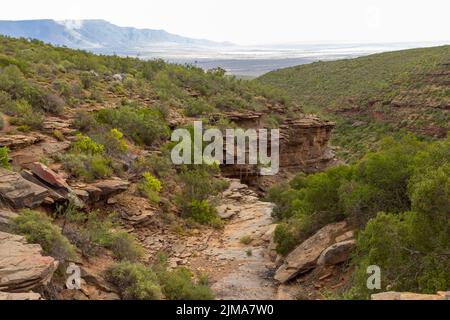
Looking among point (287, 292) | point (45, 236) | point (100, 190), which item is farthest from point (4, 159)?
point (287, 292)

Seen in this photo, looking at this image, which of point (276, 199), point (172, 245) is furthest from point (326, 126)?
point (172, 245)

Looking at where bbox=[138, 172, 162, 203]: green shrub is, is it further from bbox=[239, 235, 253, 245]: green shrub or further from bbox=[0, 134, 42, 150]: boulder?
bbox=[0, 134, 42, 150]: boulder

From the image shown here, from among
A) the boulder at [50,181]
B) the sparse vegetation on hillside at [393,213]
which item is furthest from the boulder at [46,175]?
the sparse vegetation on hillside at [393,213]

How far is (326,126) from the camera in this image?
105 feet

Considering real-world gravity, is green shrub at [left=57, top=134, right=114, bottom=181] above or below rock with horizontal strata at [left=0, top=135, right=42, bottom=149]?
below

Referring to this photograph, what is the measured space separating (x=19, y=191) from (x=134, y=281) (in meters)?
3.56

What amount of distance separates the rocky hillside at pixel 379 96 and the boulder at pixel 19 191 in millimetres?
29126

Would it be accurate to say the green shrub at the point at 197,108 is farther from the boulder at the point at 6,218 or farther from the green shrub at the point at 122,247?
the boulder at the point at 6,218

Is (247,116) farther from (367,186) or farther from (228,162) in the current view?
(367,186)

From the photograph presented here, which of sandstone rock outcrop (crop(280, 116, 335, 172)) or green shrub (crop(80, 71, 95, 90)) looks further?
sandstone rock outcrop (crop(280, 116, 335, 172))

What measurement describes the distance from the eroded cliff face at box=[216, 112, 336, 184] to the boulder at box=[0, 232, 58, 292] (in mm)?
20327

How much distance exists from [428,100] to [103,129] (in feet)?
116

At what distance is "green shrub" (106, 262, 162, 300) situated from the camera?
8852 millimetres

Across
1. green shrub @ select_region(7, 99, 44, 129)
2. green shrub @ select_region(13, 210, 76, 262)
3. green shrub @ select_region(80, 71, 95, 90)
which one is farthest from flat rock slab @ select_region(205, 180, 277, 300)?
green shrub @ select_region(80, 71, 95, 90)
